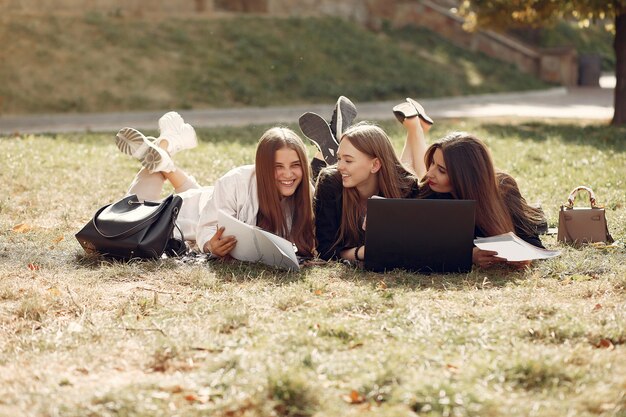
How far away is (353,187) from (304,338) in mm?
2213

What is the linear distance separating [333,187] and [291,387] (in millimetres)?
2846

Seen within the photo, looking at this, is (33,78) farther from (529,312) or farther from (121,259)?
(529,312)

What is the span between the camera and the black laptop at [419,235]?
5.87 metres

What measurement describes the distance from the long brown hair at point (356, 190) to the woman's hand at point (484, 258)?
0.72 metres

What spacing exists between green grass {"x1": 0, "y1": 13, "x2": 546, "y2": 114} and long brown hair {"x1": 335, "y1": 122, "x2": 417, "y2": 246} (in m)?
10.4

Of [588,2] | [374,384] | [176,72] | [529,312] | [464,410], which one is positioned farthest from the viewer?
[176,72]

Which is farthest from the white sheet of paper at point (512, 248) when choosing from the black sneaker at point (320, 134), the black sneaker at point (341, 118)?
the black sneaker at point (341, 118)

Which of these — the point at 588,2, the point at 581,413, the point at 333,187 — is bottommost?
the point at 581,413

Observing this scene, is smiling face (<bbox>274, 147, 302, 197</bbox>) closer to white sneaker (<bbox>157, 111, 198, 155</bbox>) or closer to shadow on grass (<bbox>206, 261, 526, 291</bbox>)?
shadow on grass (<bbox>206, 261, 526, 291</bbox>)

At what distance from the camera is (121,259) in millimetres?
6449

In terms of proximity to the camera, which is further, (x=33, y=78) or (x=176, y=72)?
(x=176, y=72)

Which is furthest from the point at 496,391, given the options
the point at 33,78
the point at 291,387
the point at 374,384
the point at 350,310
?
the point at 33,78

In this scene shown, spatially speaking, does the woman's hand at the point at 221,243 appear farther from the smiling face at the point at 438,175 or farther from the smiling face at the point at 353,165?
the smiling face at the point at 438,175

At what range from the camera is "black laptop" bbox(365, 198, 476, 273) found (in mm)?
5867
